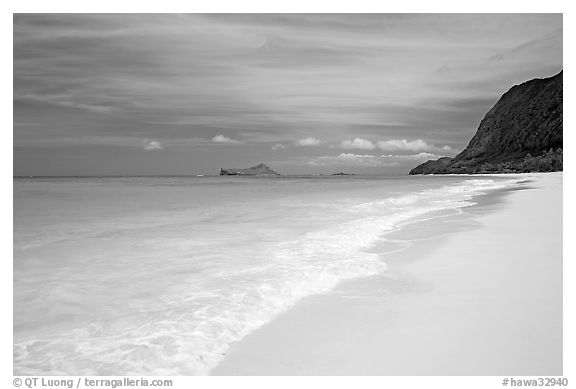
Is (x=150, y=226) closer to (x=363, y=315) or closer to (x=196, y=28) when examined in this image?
(x=196, y=28)

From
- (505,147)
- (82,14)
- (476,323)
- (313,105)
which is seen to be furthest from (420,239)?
(505,147)

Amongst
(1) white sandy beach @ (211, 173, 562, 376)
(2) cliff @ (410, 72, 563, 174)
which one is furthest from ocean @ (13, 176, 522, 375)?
(2) cliff @ (410, 72, 563, 174)

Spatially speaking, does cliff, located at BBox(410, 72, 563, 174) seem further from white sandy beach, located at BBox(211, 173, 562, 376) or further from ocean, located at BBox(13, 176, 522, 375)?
white sandy beach, located at BBox(211, 173, 562, 376)

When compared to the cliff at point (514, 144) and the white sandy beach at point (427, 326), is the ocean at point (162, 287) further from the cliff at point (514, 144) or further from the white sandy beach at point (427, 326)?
the cliff at point (514, 144)

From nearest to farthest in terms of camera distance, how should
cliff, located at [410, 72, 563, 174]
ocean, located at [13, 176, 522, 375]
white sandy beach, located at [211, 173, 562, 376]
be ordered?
white sandy beach, located at [211, 173, 562, 376] < ocean, located at [13, 176, 522, 375] < cliff, located at [410, 72, 563, 174]

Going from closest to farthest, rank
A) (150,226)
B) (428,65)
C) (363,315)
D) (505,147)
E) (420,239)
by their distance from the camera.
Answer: (363,315)
(420,239)
(428,65)
(150,226)
(505,147)

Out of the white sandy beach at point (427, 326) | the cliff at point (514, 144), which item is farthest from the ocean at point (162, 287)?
the cliff at point (514, 144)

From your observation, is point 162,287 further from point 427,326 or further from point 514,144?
point 514,144

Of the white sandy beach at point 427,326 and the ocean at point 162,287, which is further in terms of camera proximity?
the ocean at point 162,287
